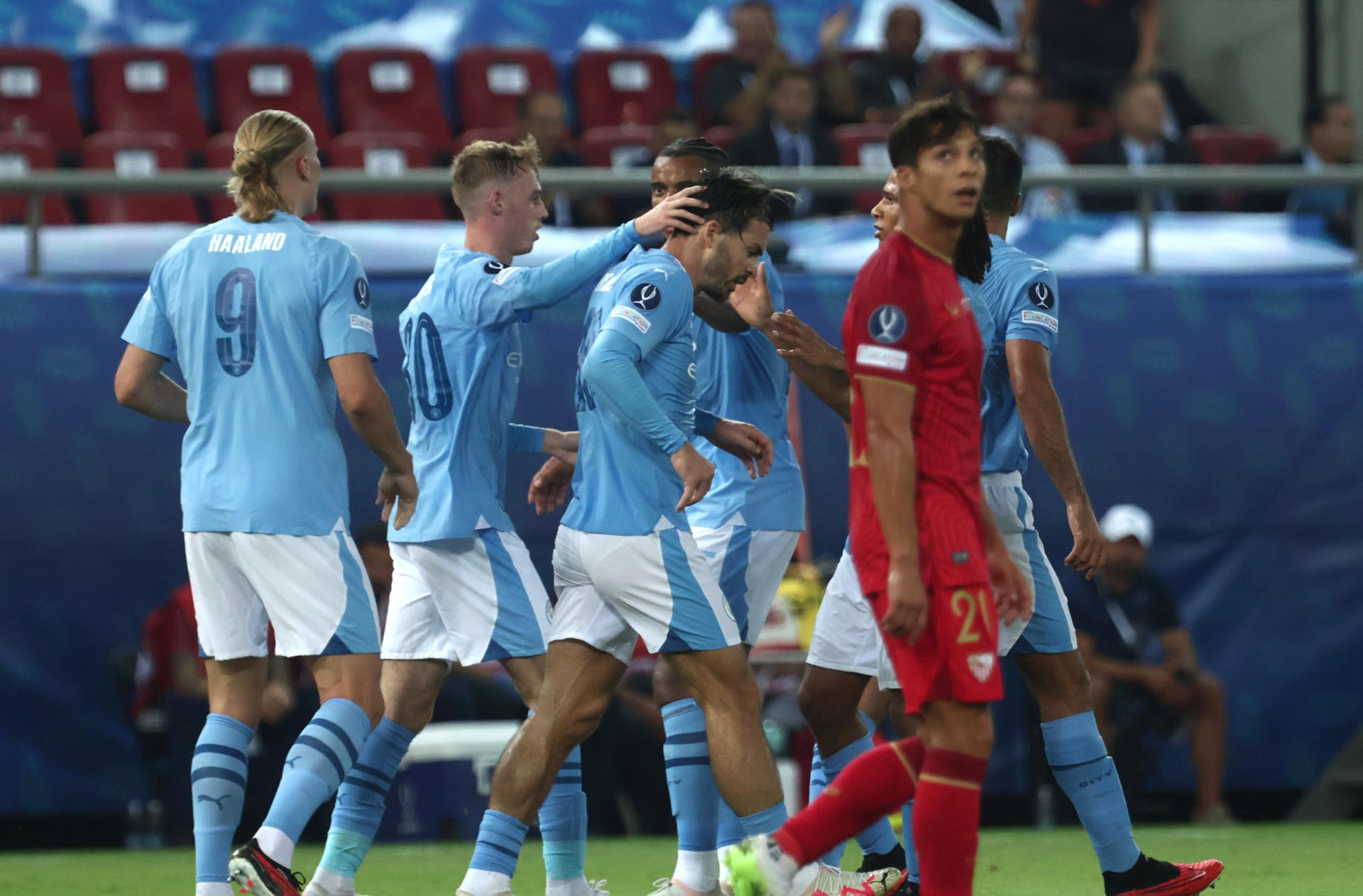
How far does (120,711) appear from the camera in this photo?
926 cm

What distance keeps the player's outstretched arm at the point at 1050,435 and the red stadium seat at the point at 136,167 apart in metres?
6.79

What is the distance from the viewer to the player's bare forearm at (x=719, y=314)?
5.83 m

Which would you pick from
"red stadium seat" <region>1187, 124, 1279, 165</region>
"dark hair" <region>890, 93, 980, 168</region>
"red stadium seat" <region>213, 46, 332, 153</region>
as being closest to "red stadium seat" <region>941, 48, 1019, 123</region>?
"red stadium seat" <region>1187, 124, 1279, 165</region>

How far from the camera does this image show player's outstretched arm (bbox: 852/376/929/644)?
4051 millimetres

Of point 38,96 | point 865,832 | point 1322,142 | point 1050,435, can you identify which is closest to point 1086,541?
point 1050,435

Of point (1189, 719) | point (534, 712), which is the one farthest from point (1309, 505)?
point (534, 712)

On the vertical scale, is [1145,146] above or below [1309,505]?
above

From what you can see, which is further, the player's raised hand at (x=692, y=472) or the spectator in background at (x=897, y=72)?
the spectator in background at (x=897, y=72)

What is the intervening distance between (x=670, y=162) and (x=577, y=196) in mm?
4563

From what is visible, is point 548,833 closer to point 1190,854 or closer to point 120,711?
point 1190,854

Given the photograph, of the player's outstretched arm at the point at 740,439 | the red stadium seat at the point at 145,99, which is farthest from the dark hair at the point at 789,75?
the player's outstretched arm at the point at 740,439

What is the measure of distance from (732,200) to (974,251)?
0.74 metres

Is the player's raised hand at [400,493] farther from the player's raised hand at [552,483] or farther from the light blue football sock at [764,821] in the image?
the light blue football sock at [764,821]

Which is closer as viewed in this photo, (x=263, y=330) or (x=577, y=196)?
(x=263, y=330)
